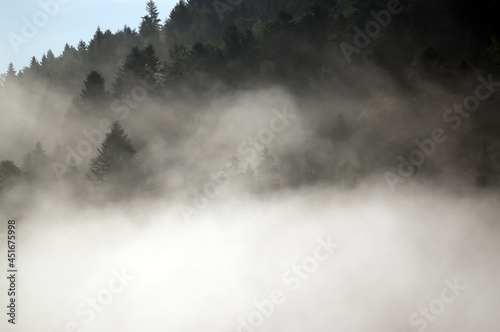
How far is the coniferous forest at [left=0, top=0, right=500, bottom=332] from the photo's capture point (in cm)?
3322

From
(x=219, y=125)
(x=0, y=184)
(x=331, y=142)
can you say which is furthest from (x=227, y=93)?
(x=0, y=184)

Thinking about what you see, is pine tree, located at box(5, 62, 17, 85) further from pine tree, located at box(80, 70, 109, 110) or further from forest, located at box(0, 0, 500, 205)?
pine tree, located at box(80, 70, 109, 110)

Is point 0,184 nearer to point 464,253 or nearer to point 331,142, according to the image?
point 331,142

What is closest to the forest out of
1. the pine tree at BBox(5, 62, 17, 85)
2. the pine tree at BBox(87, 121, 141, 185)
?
the pine tree at BBox(87, 121, 141, 185)

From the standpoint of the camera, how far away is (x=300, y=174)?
48562 millimetres

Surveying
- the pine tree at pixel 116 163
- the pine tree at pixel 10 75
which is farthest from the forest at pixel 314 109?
the pine tree at pixel 10 75

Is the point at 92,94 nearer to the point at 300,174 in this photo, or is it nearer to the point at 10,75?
the point at 300,174

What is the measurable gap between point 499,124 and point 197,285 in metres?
27.4

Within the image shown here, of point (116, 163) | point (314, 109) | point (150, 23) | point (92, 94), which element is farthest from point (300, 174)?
point (150, 23)

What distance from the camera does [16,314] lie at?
116 feet

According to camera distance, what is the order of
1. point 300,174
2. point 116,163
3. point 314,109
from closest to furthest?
point 116,163
point 300,174
point 314,109

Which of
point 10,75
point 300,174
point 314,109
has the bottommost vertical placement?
point 300,174

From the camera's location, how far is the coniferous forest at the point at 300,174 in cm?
3322

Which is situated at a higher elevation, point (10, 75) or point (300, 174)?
point (10, 75)
